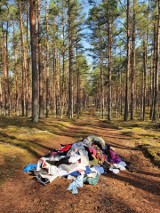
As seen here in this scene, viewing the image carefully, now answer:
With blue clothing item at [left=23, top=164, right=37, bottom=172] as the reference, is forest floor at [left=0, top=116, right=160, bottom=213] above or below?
below

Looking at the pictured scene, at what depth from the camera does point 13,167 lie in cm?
686

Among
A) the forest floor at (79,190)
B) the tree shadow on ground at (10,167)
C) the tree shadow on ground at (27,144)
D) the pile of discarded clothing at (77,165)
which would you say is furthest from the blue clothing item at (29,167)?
the tree shadow on ground at (27,144)

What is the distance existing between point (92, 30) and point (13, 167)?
72.0 feet

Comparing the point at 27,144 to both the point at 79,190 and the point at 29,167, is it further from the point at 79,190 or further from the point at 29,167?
the point at 79,190

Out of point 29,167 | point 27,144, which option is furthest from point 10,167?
point 27,144

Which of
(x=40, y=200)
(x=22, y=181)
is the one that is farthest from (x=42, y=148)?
(x=40, y=200)

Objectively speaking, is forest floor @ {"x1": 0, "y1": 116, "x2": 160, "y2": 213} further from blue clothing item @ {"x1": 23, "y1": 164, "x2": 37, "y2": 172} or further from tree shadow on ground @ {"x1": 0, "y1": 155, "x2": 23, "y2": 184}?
blue clothing item @ {"x1": 23, "y1": 164, "x2": 37, "y2": 172}

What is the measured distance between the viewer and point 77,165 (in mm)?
6430

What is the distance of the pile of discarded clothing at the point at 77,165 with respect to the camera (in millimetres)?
6031

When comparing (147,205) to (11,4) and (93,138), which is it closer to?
(93,138)

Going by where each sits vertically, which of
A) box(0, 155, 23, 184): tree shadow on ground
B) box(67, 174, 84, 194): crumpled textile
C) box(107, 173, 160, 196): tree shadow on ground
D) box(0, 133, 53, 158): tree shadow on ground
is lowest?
box(107, 173, 160, 196): tree shadow on ground

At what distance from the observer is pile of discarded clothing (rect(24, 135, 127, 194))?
6031mm

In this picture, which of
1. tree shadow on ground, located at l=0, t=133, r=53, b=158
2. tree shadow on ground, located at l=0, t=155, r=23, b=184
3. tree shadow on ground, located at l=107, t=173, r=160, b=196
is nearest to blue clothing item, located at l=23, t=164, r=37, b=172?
tree shadow on ground, located at l=0, t=155, r=23, b=184

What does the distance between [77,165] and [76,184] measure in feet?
2.53
